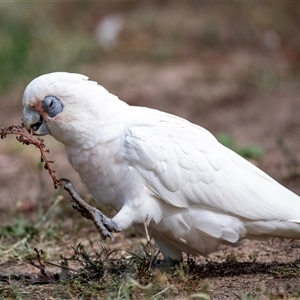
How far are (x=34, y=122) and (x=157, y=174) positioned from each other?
730 mm

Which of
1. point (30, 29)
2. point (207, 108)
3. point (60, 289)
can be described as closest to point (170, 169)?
point (60, 289)

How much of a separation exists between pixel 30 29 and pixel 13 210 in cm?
849

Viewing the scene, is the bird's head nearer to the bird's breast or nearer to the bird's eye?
the bird's eye

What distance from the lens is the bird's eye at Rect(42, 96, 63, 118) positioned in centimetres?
377

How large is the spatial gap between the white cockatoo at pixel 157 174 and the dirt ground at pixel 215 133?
1.01ft

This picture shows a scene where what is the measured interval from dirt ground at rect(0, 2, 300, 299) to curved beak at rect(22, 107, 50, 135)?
85 centimetres

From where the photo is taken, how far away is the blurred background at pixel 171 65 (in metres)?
7.38

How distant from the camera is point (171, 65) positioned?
11.8 metres

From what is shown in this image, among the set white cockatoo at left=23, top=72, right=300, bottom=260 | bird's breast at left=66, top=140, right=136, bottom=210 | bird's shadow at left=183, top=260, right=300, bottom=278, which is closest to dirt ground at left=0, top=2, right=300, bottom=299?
bird's shadow at left=183, top=260, right=300, bottom=278

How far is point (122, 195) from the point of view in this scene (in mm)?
3779

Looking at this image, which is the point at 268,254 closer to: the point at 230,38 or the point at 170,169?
the point at 170,169

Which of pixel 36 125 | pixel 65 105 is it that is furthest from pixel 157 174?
pixel 36 125

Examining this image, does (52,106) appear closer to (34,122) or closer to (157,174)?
(34,122)

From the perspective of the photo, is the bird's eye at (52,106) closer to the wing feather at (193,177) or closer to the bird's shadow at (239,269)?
the wing feather at (193,177)
